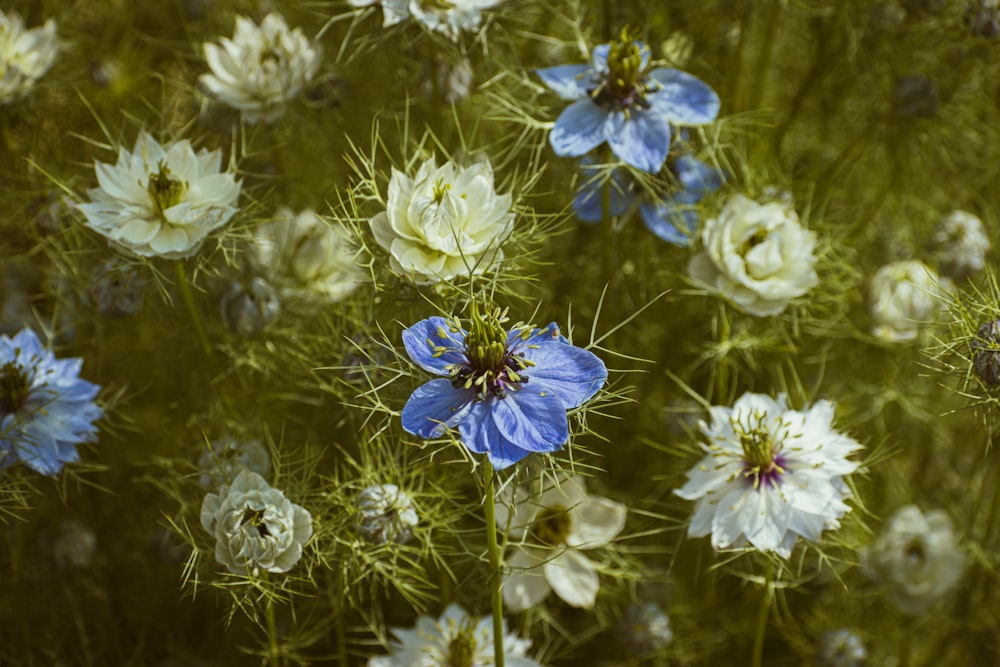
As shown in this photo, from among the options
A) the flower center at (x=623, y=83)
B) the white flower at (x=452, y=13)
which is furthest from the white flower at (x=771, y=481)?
the white flower at (x=452, y=13)

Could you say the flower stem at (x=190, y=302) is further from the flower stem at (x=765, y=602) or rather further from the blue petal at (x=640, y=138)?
the flower stem at (x=765, y=602)

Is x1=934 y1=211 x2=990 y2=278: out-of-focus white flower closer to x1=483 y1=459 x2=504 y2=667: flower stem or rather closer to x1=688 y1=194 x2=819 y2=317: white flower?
x1=688 y1=194 x2=819 y2=317: white flower

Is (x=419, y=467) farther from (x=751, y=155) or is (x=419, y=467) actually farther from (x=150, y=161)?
(x=751, y=155)

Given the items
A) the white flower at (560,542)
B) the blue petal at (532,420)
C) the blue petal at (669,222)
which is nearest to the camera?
the blue petal at (532,420)

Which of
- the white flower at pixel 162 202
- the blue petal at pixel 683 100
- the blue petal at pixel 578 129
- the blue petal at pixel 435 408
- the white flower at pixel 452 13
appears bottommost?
the blue petal at pixel 435 408

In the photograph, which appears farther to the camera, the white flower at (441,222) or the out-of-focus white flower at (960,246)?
the out-of-focus white flower at (960,246)

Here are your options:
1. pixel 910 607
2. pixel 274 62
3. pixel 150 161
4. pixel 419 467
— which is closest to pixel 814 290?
pixel 910 607

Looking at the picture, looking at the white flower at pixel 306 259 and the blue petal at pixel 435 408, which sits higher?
the blue petal at pixel 435 408
